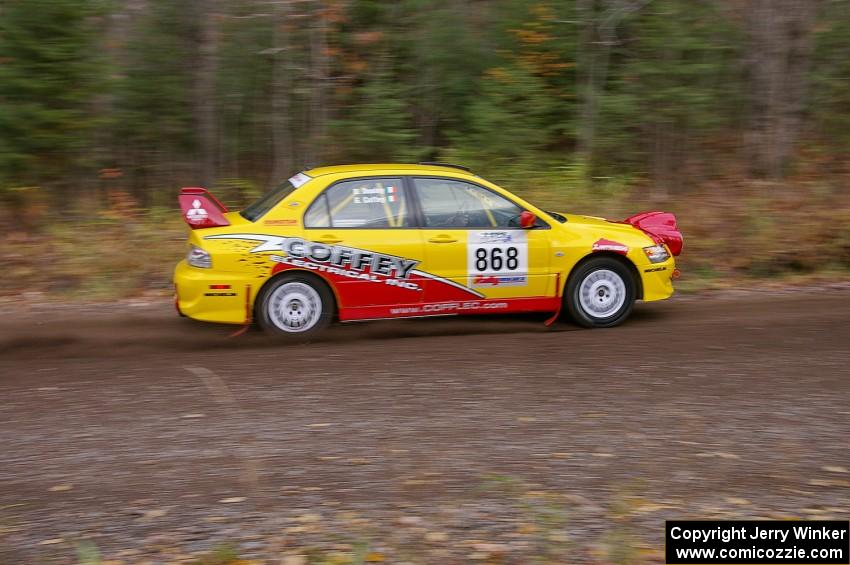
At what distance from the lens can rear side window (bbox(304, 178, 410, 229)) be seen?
8188 millimetres

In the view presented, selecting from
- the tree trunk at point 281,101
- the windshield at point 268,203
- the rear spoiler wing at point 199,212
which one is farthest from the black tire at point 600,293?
the tree trunk at point 281,101

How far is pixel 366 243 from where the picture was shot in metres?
8.13

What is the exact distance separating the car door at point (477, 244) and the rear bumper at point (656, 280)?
38.6 inches

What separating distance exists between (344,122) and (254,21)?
6.64ft

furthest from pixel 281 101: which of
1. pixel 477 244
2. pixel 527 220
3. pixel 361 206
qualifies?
pixel 527 220

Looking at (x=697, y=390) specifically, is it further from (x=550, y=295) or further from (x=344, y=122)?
(x=344, y=122)

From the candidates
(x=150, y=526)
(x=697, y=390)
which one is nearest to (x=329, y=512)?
(x=150, y=526)

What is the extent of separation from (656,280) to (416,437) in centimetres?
395

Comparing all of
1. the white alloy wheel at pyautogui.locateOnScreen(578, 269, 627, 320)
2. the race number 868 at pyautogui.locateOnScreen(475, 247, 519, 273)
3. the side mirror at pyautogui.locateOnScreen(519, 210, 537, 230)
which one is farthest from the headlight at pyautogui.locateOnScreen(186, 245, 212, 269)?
the white alloy wheel at pyautogui.locateOnScreen(578, 269, 627, 320)

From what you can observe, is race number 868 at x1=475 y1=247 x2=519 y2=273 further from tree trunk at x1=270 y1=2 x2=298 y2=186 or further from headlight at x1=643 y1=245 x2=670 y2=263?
tree trunk at x1=270 y1=2 x2=298 y2=186

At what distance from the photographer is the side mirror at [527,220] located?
8.31 metres

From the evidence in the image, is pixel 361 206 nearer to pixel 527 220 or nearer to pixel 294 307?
pixel 294 307

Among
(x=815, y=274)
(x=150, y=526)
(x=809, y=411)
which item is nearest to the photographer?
(x=150, y=526)

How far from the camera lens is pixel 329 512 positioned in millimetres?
4629
